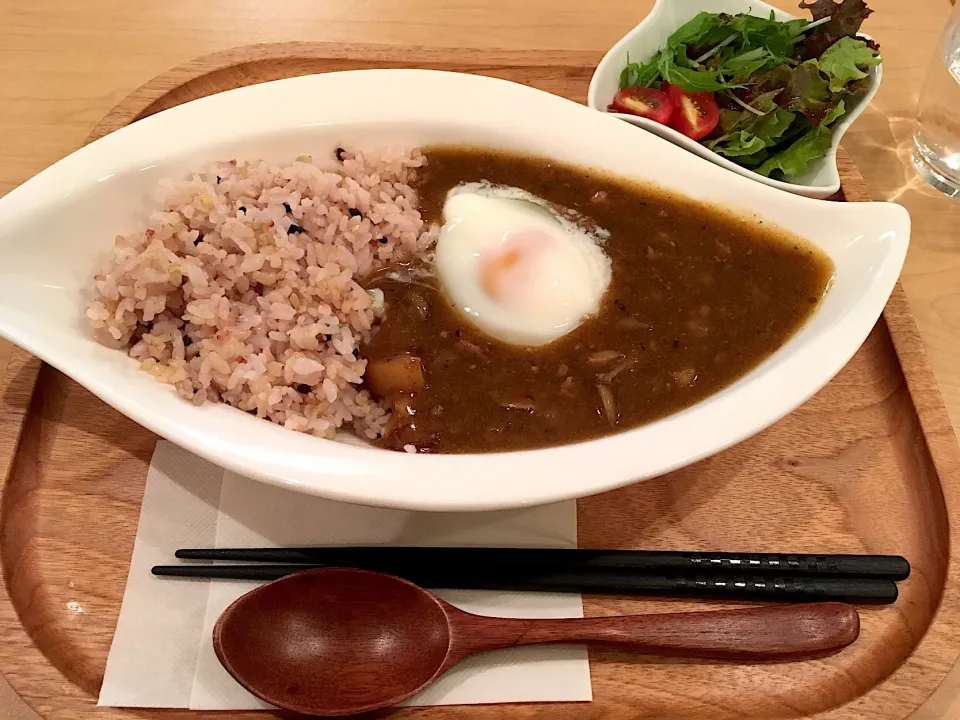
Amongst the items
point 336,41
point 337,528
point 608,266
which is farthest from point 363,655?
point 336,41

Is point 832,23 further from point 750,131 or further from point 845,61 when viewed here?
point 750,131

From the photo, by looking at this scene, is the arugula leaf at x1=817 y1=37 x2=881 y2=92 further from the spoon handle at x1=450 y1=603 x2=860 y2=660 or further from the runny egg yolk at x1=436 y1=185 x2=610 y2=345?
the spoon handle at x1=450 y1=603 x2=860 y2=660

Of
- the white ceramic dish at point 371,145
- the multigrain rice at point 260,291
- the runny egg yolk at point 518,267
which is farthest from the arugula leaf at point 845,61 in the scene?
the multigrain rice at point 260,291

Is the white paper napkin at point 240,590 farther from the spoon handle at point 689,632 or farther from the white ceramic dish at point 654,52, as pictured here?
the white ceramic dish at point 654,52

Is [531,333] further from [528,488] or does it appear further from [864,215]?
[864,215]

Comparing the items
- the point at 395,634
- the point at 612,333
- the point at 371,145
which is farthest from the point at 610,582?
the point at 371,145
